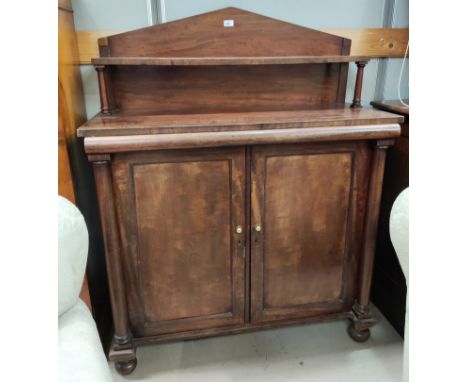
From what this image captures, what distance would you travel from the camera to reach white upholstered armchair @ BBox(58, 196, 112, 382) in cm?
71

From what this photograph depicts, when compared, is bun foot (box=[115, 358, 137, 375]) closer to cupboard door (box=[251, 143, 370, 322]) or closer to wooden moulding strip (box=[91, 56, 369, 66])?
cupboard door (box=[251, 143, 370, 322])

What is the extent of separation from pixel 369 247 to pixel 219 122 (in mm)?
732

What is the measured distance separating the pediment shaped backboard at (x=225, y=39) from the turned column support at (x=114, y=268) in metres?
0.51

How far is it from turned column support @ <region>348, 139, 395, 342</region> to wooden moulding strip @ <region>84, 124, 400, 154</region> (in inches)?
2.8

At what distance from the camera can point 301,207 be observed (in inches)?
50.5

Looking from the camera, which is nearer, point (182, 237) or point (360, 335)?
point (182, 237)

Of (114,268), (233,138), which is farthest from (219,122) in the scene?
(114,268)

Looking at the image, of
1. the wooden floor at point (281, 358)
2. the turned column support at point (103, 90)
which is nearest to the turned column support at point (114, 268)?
the wooden floor at point (281, 358)

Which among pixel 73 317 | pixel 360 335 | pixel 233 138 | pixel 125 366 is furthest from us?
pixel 360 335

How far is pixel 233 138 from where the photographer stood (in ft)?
3.69

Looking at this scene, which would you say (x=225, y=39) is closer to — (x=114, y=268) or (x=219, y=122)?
(x=219, y=122)

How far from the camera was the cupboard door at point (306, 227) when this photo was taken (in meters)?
1.23

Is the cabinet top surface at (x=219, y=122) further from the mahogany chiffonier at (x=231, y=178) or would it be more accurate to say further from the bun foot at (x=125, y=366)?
the bun foot at (x=125, y=366)
